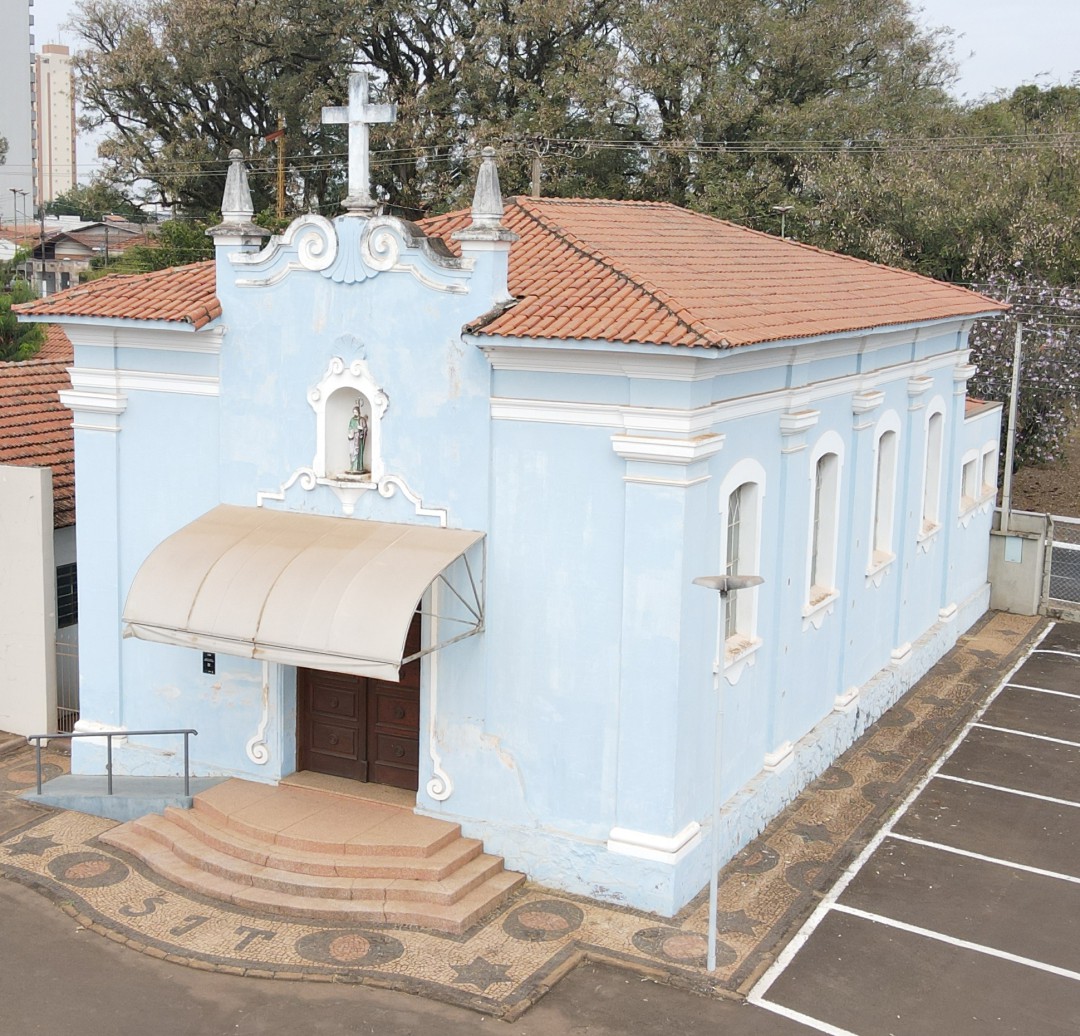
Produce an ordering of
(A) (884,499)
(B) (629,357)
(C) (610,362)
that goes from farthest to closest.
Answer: (A) (884,499) < (C) (610,362) < (B) (629,357)

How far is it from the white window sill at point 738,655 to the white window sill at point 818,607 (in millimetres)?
1371

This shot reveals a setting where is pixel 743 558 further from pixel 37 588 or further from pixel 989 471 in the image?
pixel 989 471

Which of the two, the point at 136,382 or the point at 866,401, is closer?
the point at 136,382

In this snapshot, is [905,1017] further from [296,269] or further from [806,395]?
[296,269]

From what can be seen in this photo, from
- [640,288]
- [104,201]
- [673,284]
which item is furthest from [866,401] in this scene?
[104,201]

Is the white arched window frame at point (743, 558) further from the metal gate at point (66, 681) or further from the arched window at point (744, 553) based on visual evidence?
the metal gate at point (66, 681)

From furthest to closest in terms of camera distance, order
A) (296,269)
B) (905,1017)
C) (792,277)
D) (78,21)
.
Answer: (78,21), (792,277), (296,269), (905,1017)

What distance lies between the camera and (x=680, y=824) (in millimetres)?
12133

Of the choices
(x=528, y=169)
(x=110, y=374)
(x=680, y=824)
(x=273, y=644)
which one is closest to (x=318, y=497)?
(x=273, y=644)

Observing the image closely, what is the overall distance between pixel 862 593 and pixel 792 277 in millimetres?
3949

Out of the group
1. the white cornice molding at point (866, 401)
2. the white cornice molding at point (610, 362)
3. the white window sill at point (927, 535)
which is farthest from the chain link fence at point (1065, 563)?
the white cornice molding at point (610, 362)

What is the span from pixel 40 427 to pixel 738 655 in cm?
1019

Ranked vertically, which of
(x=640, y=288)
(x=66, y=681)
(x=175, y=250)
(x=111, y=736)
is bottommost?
(x=66, y=681)

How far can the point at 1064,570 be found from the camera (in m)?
22.8
